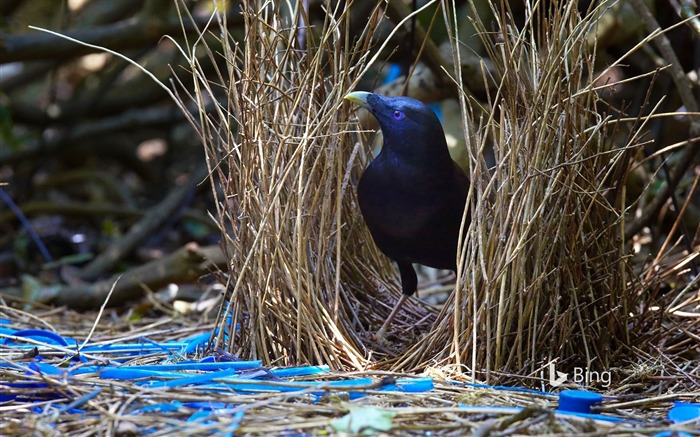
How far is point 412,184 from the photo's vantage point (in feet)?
8.61

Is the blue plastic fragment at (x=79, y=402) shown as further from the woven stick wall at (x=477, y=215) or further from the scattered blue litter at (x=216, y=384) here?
the woven stick wall at (x=477, y=215)

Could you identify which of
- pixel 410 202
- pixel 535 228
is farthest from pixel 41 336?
pixel 535 228

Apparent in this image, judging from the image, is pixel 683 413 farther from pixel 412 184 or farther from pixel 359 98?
pixel 359 98

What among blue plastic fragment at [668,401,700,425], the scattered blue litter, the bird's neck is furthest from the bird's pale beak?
blue plastic fragment at [668,401,700,425]

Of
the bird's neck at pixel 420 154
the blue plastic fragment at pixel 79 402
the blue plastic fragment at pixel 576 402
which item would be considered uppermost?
the bird's neck at pixel 420 154

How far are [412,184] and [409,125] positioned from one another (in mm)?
176

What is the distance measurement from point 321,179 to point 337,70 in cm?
32

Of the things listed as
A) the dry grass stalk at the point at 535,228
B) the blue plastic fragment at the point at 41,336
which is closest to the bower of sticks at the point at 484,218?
the dry grass stalk at the point at 535,228

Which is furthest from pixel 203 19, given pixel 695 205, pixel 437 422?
pixel 437 422

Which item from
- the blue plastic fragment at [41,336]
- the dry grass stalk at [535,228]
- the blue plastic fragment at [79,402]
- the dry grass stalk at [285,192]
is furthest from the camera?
the blue plastic fragment at [41,336]

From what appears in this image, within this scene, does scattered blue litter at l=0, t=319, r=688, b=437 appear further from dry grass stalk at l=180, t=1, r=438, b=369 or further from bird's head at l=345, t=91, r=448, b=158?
bird's head at l=345, t=91, r=448, b=158

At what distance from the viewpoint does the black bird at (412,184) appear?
8.57 feet

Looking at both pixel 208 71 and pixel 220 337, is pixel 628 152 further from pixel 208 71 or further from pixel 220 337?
pixel 208 71

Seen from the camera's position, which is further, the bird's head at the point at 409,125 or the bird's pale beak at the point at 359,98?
the bird's head at the point at 409,125
